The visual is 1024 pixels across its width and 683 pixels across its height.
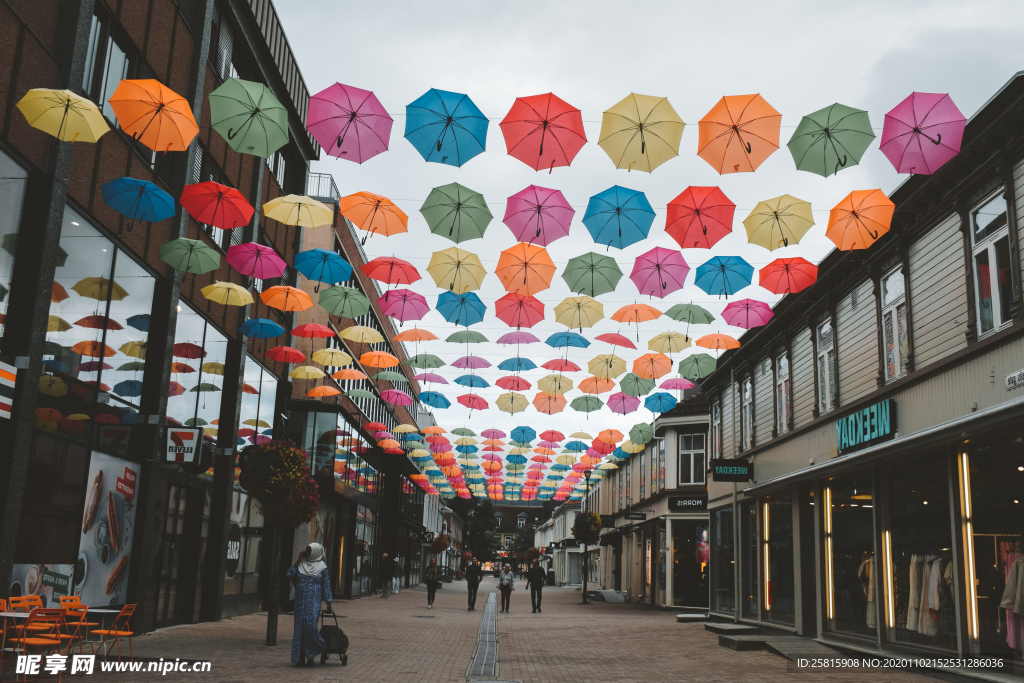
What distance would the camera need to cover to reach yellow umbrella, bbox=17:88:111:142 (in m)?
9.73

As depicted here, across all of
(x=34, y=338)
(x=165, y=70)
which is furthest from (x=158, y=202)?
(x=165, y=70)

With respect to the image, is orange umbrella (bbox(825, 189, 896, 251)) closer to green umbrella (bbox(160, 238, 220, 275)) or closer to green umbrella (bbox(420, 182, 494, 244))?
green umbrella (bbox(420, 182, 494, 244))

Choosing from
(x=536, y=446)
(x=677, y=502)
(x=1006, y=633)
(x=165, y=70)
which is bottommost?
(x=1006, y=633)

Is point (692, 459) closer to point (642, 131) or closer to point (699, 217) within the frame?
point (699, 217)

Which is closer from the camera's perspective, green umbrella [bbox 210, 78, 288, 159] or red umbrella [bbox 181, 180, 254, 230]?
green umbrella [bbox 210, 78, 288, 159]

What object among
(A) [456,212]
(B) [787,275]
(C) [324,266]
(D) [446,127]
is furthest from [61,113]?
(B) [787,275]

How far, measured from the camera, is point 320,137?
1159 centimetres

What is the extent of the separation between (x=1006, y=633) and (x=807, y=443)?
7704mm

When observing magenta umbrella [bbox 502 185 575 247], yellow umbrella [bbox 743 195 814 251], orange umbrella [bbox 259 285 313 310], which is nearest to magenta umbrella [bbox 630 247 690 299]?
magenta umbrella [bbox 502 185 575 247]

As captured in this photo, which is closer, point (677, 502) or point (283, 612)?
point (283, 612)

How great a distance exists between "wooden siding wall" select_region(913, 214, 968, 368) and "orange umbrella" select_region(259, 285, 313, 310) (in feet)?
38.0

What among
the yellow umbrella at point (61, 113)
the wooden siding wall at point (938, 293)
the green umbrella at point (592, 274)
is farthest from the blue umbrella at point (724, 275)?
the yellow umbrella at point (61, 113)

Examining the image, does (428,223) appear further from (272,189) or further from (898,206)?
(272,189)

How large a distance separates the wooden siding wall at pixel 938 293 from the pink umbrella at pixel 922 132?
1.90 metres
